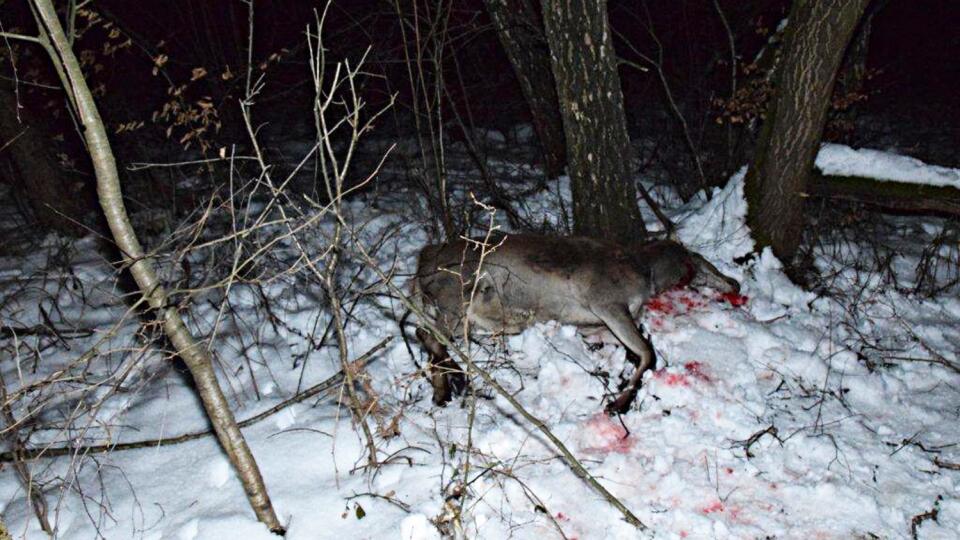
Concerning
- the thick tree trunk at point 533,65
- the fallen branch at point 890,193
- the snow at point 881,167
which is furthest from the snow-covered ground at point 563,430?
the thick tree trunk at point 533,65

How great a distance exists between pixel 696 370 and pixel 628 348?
0.51 m

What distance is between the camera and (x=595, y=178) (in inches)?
225

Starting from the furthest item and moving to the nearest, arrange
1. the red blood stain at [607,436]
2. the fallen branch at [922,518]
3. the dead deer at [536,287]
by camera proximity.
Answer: the dead deer at [536,287]
the red blood stain at [607,436]
the fallen branch at [922,518]

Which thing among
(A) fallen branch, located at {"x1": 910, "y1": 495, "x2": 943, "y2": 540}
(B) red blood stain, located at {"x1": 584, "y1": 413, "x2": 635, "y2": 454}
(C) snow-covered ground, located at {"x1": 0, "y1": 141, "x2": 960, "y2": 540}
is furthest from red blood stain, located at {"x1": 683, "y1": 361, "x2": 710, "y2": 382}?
(A) fallen branch, located at {"x1": 910, "y1": 495, "x2": 943, "y2": 540}

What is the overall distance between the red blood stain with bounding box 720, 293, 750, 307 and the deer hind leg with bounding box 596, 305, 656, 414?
1065mm

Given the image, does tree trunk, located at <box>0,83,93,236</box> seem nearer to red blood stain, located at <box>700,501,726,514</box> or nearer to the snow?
red blood stain, located at <box>700,501,726,514</box>

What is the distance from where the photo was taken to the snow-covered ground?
3588 mm

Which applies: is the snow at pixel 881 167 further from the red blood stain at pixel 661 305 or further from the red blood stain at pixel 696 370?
the red blood stain at pixel 696 370

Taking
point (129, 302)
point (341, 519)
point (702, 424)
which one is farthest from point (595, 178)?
point (129, 302)

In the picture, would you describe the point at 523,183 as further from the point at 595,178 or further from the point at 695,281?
the point at 695,281

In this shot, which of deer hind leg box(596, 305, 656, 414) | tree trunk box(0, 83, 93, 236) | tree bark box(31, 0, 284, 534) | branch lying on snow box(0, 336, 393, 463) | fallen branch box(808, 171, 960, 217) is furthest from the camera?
tree trunk box(0, 83, 93, 236)

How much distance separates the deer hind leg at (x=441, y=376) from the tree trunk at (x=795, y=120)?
10.3 ft

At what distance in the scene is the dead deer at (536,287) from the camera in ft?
15.9

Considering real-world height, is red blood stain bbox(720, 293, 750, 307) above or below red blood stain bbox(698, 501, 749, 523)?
above
